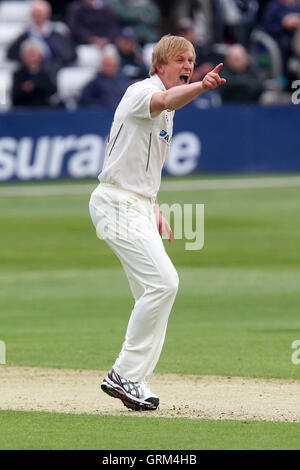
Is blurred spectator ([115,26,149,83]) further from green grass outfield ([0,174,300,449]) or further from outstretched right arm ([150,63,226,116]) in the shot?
outstretched right arm ([150,63,226,116])

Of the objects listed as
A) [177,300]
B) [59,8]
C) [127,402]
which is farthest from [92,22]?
[127,402]

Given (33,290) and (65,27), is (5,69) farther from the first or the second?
(33,290)

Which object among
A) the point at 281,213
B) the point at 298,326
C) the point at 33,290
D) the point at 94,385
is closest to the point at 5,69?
the point at 281,213

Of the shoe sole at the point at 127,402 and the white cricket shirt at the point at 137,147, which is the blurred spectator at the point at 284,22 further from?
the shoe sole at the point at 127,402

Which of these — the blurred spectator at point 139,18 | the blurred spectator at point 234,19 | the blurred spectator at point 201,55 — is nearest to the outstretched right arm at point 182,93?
the blurred spectator at point 201,55

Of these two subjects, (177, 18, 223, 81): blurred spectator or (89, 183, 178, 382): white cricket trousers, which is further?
(177, 18, 223, 81): blurred spectator

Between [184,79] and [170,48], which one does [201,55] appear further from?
[170,48]

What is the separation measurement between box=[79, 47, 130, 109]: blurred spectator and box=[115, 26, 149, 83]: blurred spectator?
38.8 inches

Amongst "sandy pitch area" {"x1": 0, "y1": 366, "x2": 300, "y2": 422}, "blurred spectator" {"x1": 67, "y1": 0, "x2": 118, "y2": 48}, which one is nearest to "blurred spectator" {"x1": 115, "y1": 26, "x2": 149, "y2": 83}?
"blurred spectator" {"x1": 67, "y1": 0, "x2": 118, "y2": 48}

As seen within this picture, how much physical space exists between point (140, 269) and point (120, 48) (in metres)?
19.3

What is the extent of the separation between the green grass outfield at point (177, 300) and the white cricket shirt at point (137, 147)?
1644 millimetres

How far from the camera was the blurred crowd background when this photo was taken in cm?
2445

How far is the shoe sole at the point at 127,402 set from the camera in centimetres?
771

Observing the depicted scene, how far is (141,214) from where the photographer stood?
7.69 metres
